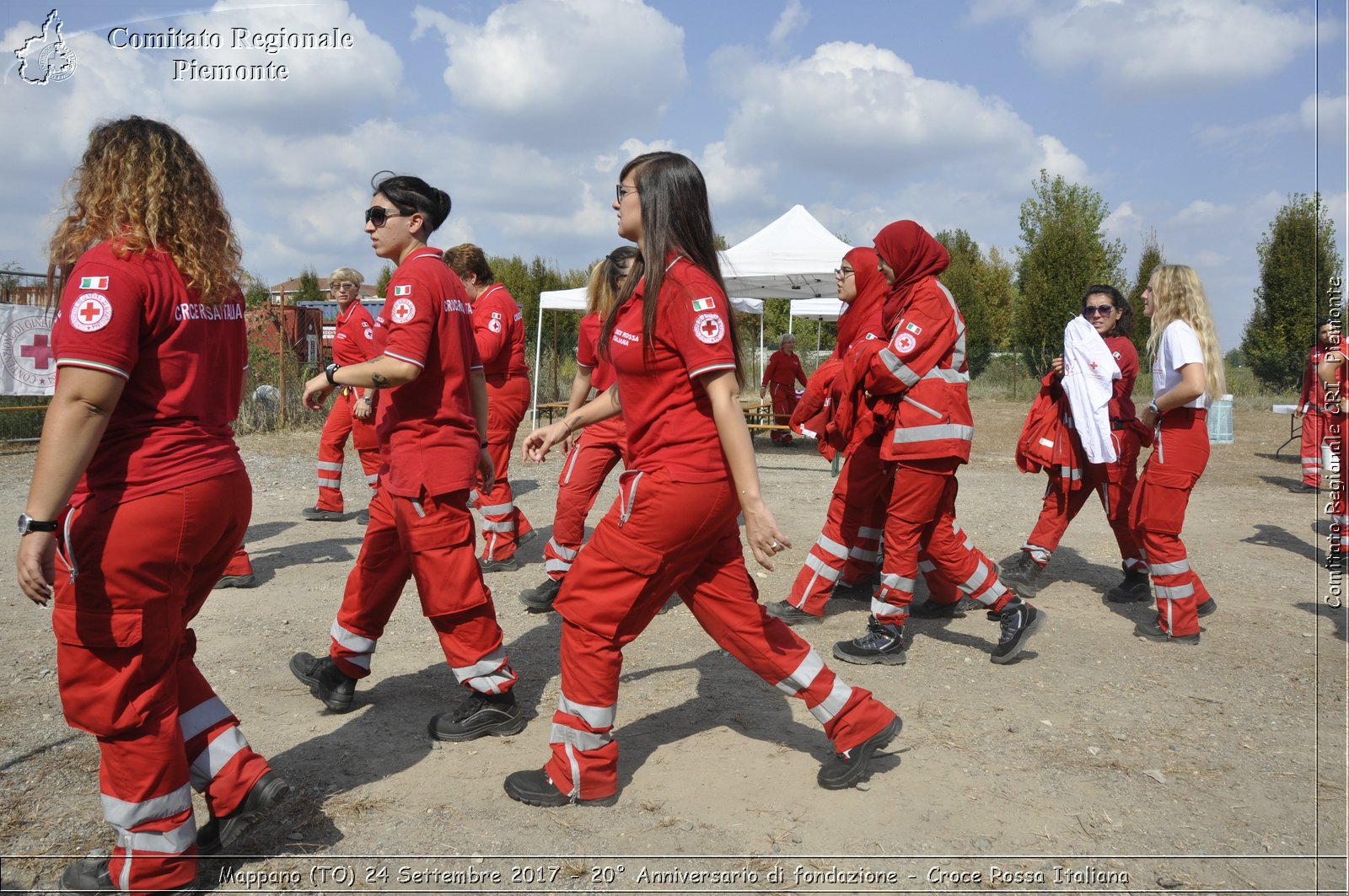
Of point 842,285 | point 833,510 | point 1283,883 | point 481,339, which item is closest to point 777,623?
point 1283,883

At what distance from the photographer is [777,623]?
10.5 feet

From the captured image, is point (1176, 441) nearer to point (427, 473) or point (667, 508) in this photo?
point (667, 508)

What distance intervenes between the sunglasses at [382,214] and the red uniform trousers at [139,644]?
1.41 meters

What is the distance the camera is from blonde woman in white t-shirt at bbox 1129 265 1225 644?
5129 millimetres

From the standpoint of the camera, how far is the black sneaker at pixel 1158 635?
16.9 ft

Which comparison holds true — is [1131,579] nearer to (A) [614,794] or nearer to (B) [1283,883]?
(B) [1283,883]

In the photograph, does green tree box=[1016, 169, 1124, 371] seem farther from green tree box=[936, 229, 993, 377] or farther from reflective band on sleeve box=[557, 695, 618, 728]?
reflective band on sleeve box=[557, 695, 618, 728]

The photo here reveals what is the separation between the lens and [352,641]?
12.7ft

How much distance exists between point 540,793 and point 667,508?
3.55ft

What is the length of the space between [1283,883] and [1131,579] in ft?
11.7

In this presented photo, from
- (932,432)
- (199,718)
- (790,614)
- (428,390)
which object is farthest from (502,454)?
(199,718)

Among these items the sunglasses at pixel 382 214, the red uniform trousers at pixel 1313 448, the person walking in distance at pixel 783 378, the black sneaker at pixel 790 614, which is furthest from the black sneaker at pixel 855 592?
the person walking in distance at pixel 783 378

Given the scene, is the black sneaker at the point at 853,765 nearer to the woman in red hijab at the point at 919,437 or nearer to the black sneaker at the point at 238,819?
the woman in red hijab at the point at 919,437

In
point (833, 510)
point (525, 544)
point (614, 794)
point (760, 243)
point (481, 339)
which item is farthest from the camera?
point (760, 243)
